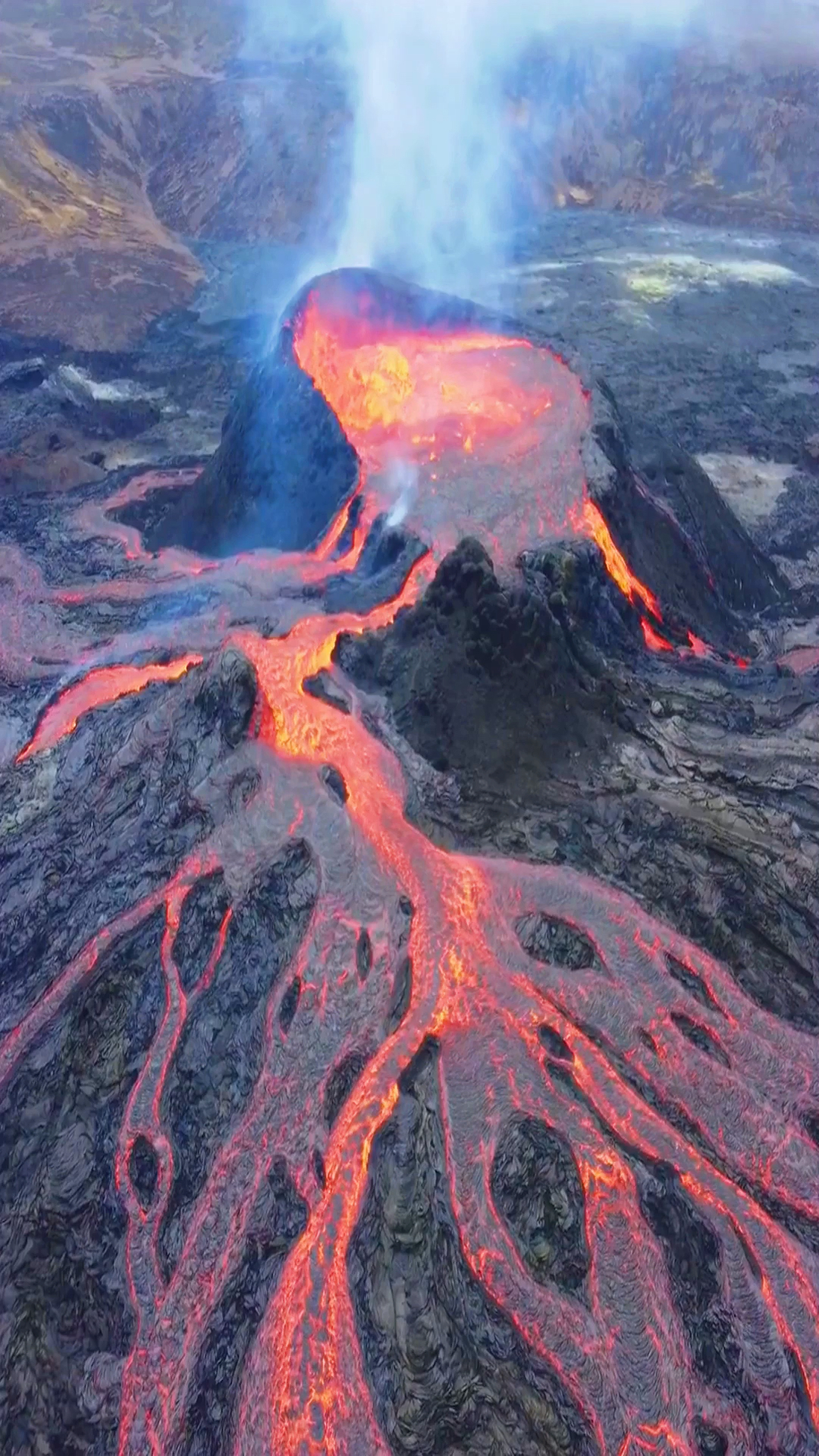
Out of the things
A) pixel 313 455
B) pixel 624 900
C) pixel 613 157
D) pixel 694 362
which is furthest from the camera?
pixel 613 157

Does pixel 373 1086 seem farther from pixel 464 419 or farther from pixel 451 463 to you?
pixel 464 419

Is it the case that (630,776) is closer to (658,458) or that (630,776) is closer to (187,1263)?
(187,1263)

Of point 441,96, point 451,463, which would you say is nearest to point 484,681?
point 451,463

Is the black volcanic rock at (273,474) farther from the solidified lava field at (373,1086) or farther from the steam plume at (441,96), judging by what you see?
the steam plume at (441,96)

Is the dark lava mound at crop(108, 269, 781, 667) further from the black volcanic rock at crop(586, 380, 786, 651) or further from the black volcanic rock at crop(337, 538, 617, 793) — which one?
the black volcanic rock at crop(337, 538, 617, 793)

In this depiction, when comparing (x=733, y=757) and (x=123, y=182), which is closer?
(x=733, y=757)

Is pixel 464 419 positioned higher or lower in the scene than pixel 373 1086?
higher

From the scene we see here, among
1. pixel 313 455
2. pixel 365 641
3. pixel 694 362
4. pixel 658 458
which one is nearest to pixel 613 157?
pixel 694 362

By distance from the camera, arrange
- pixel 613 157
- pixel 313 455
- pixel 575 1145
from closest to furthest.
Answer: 1. pixel 575 1145
2. pixel 313 455
3. pixel 613 157
